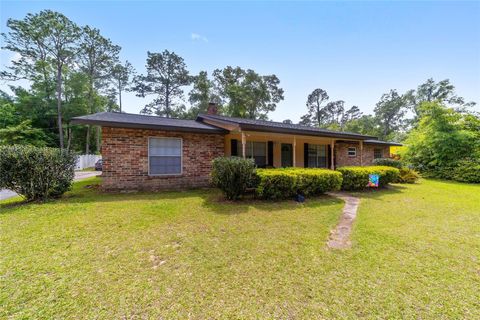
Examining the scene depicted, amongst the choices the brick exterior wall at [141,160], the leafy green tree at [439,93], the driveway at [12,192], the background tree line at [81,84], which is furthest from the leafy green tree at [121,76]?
the leafy green tree at [439,93]

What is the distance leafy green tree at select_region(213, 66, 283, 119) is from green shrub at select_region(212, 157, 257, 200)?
22.6 meters

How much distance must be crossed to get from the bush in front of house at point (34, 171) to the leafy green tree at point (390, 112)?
50063 millimetres

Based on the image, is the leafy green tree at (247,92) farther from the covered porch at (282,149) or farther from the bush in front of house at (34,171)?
the bush in front of house at (34,171)

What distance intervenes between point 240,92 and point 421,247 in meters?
27.4

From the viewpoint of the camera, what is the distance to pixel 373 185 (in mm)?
8836

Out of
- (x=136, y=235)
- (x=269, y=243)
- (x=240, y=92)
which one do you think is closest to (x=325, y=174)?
(x=269, y=243)

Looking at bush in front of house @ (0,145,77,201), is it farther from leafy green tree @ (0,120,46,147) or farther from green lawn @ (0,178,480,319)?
leafy green tree @ (0,120,46,147)

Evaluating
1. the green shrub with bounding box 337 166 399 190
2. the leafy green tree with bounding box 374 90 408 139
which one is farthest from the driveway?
the leafy green tree with bounding box 374 90 408 139

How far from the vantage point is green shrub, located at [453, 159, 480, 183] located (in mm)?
11795

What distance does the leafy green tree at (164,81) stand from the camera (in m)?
30.6

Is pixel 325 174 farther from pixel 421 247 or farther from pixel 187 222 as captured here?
pixel 187 222

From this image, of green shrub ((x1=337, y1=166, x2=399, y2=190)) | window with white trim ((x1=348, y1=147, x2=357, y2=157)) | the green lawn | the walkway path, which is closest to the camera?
the green lawn

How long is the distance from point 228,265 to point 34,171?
637cm

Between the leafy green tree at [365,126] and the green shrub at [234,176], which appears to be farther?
the leafy green tree at [365,126]
